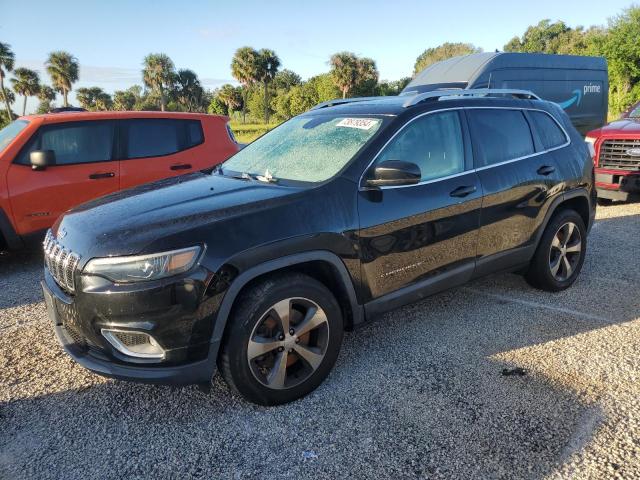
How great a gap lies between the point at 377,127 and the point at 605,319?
2.42 meters

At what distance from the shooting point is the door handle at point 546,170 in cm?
393

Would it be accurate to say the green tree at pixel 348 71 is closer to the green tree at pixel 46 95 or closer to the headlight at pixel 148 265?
the green tree at pixel 46 95

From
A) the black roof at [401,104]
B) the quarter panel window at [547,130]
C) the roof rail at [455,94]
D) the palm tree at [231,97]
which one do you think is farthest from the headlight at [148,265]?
the palm tree at [231,97]

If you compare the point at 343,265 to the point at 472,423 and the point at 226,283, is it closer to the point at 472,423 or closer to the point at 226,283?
the point at 226,283

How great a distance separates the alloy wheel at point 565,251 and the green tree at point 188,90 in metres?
72.0

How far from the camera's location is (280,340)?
8.70 ft

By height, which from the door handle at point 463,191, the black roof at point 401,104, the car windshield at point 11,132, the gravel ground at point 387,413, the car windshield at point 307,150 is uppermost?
the car windshield at point 11,132

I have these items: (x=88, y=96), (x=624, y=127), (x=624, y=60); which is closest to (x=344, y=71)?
(x=624, y=60)

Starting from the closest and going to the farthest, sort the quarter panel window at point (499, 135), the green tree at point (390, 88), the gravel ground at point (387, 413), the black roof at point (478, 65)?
the gravel ground at point (387, 413) → the quarter panel window at point (499, 135) → the black roof at point (478, 65) → the green tree at point (390, 88)

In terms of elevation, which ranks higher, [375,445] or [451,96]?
[451,96]

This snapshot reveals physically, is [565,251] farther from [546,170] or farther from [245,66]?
[245,66]

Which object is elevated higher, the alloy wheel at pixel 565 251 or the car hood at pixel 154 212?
the car hood at pixel 154 212

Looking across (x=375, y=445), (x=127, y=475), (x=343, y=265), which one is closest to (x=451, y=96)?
(x=343, y=265)

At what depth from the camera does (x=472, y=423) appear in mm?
2547
